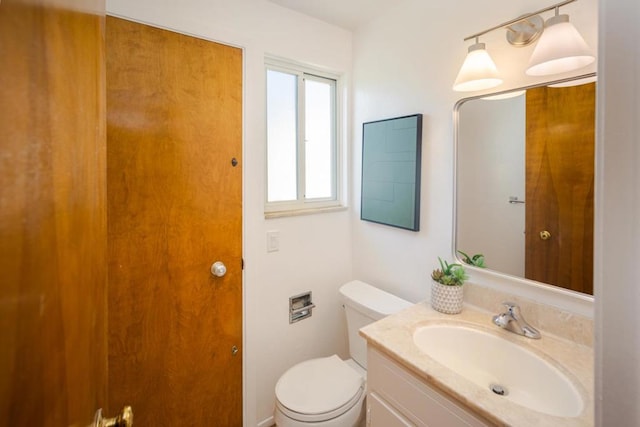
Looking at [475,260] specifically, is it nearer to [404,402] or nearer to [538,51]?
[404,402]

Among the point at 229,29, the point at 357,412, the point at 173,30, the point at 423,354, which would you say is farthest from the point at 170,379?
the point at 229,29

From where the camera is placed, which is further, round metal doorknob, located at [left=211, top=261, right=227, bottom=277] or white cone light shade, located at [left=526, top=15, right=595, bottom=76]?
round metal doorknob, located at [left=211, top=261, right=227, bottom=277]

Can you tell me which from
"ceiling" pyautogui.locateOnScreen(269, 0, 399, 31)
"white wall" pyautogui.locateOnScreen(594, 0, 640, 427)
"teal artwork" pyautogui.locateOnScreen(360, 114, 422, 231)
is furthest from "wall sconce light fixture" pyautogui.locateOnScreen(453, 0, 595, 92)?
"white wall" pyautogui.locateOnScreen(594, 0, 640, 427)

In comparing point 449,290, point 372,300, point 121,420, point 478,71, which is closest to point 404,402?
point 449,290

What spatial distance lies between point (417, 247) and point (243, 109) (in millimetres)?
1173

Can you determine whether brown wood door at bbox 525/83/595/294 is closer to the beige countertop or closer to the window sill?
the beige countertop

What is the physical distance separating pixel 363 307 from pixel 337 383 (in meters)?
0.39

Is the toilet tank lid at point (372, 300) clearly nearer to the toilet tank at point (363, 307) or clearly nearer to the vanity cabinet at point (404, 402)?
the toilet tank at point (363, 307)

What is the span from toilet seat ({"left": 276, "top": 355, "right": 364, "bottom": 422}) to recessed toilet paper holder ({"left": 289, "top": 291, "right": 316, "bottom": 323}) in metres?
0.29

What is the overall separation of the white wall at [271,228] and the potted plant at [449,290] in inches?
30.4

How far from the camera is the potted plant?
4.25ft

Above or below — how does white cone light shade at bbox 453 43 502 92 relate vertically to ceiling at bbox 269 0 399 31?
below

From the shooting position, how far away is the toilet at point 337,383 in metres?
1.28

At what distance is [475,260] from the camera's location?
135 centimetres
